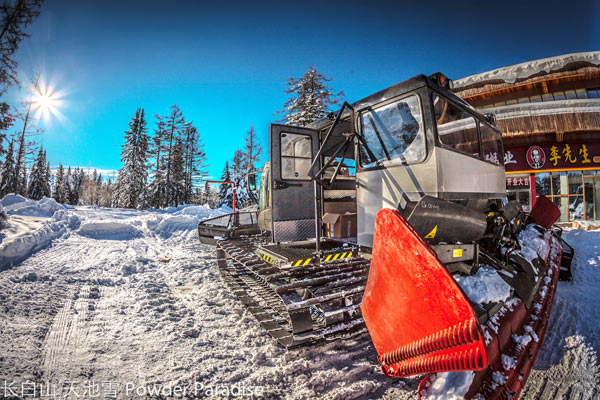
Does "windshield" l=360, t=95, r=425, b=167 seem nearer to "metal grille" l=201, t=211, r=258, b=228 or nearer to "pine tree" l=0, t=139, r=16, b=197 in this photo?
"metal grille" l=201, t=211, r=258, b=228

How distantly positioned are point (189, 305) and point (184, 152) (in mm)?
34990

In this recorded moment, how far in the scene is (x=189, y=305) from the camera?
13.0ft

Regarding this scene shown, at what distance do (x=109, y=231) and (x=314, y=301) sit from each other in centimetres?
1051

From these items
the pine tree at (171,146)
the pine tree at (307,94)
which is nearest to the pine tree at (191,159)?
the pine tree at (171,146)

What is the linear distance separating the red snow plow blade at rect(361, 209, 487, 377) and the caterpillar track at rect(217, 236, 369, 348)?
62 centimetres

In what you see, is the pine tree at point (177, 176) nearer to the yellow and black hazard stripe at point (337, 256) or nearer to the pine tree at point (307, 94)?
the pine tree at point (307, 94)

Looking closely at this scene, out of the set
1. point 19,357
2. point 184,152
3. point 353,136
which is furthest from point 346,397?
point 184,152

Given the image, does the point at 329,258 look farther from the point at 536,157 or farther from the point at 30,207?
the point at 536,157

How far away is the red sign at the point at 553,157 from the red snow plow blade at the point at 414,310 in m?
16.3

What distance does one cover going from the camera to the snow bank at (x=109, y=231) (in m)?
9.12

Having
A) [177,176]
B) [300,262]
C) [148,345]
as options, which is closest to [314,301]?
[300,262]

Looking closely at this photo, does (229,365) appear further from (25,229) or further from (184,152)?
(184,152)

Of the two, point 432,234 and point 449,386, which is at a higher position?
point 432,234

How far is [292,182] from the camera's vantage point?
444 cm
